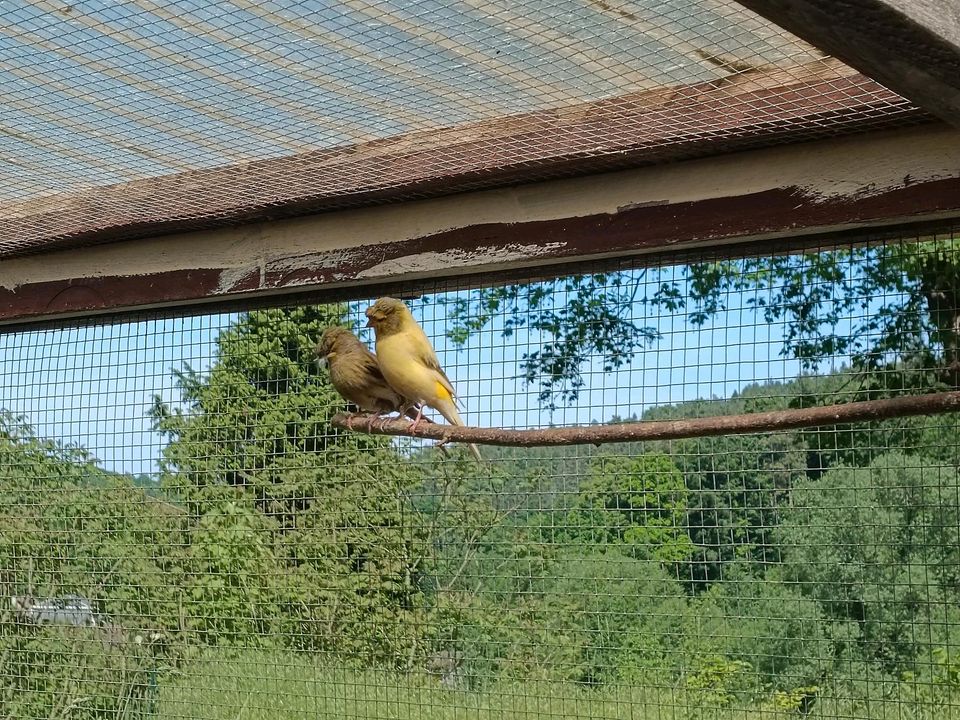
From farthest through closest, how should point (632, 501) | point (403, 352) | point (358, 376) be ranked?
point (632, 501) < point (358, 376) < point (403, 352)

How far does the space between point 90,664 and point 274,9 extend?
2812 millimetres

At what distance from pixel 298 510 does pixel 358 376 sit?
6.19ft

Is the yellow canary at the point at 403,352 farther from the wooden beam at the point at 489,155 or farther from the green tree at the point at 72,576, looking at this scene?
the green tree at the point at 72,576

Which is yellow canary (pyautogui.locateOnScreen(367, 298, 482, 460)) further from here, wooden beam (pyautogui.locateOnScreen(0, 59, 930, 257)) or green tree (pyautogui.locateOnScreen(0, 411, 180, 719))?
green tree (pyautogui.locateOnScreen(0, 411, 180, 719))

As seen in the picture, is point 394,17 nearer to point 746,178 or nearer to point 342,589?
point 746,178

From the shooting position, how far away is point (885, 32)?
870 mm

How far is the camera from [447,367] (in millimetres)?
2803

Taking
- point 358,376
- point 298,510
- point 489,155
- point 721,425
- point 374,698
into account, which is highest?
point 489,155

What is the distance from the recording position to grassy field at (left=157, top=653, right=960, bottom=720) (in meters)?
3.25

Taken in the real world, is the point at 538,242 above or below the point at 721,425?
above

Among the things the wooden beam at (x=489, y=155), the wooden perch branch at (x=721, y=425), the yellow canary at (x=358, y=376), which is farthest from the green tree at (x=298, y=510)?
the wooden perch branch at (x=721, y=425)

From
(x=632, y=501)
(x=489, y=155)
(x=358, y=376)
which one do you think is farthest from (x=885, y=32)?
(x=632, y=501)

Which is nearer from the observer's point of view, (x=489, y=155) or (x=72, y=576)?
(x=489, y=155)

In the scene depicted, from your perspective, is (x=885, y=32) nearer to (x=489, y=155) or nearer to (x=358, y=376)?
(x=489, y=155)
